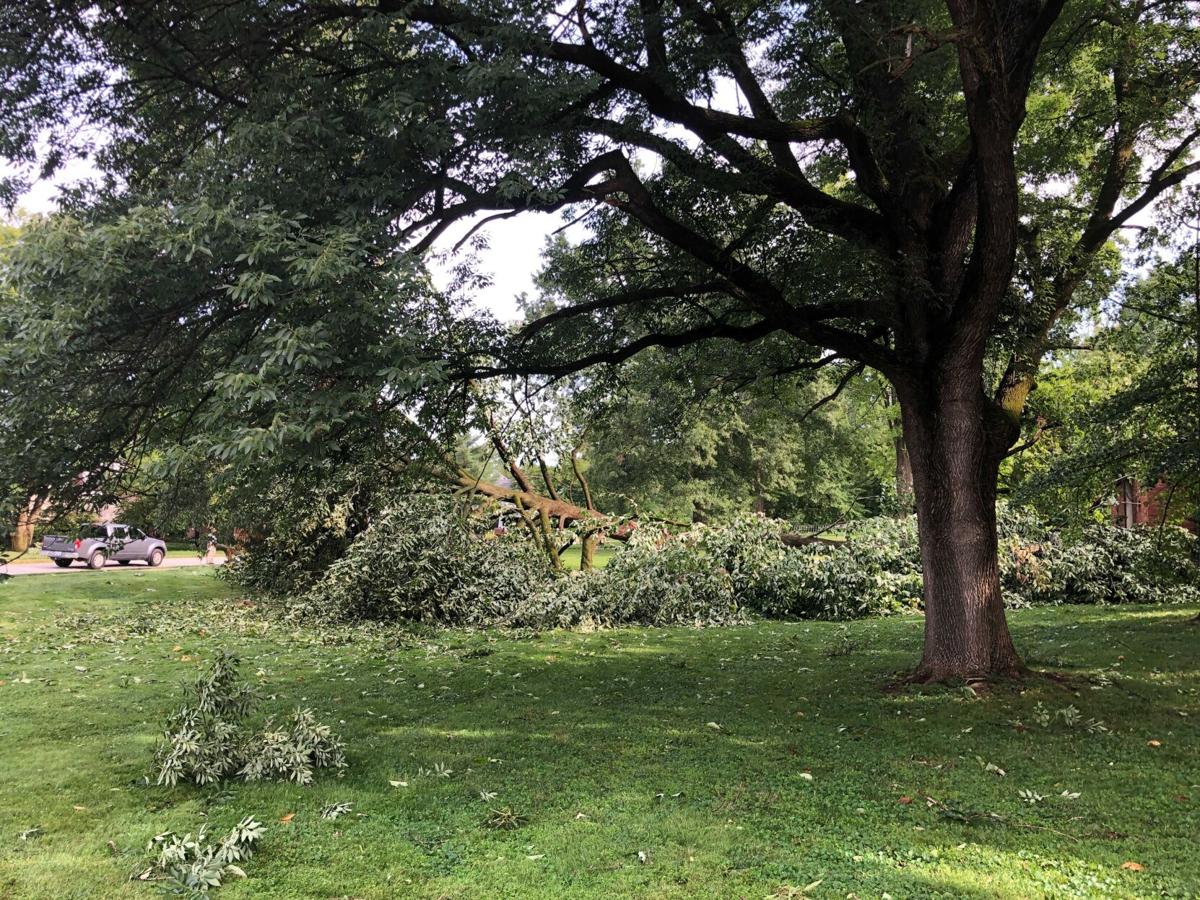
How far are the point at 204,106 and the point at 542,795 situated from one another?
234 inches

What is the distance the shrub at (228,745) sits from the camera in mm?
4887

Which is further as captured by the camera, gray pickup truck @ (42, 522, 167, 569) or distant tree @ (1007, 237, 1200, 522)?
gray pickup truck @ (42, 522, 167, 569)

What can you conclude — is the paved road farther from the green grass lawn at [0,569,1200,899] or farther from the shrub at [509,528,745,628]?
the shrub at [509,528,745,628]

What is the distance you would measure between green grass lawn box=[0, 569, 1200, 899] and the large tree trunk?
0.37m

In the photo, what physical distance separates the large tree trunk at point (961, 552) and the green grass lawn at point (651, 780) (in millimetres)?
369

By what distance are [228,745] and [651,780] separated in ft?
9.02

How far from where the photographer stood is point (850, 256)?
23.8 feet

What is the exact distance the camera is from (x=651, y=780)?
499 cm

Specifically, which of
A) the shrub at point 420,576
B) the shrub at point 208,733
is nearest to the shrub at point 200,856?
the shrub at point 208,733

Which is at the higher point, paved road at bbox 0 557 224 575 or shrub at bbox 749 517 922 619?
shrub at bbox 749 517 922 619

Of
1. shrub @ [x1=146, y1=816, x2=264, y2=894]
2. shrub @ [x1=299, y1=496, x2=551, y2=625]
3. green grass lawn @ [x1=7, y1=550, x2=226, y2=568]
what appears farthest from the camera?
green grass lawn @ [x1=7, y1=550, x2=226, y2=568]

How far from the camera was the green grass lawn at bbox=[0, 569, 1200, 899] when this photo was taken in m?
3.67

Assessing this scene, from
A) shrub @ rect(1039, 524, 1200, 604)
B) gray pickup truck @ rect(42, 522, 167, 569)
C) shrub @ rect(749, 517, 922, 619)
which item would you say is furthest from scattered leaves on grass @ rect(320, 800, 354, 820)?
gray pickup truck @ rect(42, 522, 167, 569)

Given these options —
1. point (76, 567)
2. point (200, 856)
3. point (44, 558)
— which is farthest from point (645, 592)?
point (44, 558)
